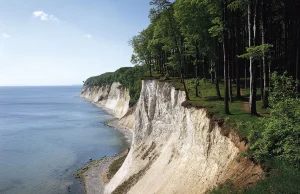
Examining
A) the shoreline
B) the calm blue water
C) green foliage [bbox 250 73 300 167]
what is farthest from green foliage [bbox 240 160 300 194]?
the calm blue water

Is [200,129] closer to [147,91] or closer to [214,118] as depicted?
[214,118]

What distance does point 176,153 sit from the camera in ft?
91.1

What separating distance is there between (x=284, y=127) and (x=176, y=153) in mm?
15563

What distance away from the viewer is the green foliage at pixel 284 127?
40.9 ft

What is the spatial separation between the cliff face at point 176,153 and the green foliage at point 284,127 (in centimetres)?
162

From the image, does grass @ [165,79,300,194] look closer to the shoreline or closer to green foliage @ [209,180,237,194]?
green foliage @ [209,180,237,194]

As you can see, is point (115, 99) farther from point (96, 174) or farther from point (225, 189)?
point (225, 189)

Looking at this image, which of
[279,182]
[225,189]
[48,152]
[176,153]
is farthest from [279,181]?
[48,152]

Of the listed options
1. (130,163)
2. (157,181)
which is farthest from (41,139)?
(157,181)

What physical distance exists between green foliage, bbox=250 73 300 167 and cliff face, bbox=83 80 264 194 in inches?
64.0

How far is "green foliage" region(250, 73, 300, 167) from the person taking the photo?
1246 cm

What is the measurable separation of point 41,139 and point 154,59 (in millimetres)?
32892

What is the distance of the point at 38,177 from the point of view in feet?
133

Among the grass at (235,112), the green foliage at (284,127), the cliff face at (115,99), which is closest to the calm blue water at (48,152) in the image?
the cliff face at (115,99)
